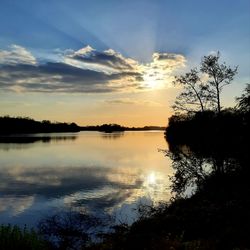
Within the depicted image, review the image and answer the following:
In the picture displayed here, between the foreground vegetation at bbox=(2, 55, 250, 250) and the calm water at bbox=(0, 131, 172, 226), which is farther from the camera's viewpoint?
the calm water at bbox=(0, 131, 172, 226)

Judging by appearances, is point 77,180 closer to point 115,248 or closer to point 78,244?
point 78,244

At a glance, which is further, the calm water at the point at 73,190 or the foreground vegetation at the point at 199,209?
the calm water at the point at 73,190

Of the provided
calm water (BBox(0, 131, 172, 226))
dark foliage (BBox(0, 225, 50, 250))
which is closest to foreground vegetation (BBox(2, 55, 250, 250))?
dark foliage (BBox(0, 225, 50, 250))

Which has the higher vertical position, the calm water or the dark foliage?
the dark foliage

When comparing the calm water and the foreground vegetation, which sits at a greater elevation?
the foreground vegetation

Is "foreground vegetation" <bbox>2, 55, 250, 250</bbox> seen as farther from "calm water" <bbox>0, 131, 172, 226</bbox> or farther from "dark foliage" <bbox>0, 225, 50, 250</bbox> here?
"calm water" <bbox>0, 131, 172, 226</bbox>

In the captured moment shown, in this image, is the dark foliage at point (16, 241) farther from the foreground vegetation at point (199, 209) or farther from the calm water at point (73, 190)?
the calm water at point (73, 190)

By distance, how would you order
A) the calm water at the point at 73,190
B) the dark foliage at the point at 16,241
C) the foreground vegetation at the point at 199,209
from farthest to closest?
the calm water at the point at 73,190 → the foreground vegetation at the point at 199,209 → the dark foliage at the point at 16,241

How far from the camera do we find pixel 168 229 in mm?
15812

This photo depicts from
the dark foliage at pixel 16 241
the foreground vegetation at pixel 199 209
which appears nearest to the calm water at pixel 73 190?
the foreground vegetation at pixel 199 209

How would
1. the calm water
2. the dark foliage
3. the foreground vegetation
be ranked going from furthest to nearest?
1. the calm water
2. the foreground vegetation
3. the dark foliage

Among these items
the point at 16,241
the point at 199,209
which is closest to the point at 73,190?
the point at 199,209

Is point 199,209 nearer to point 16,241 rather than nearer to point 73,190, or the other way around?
point 16,241

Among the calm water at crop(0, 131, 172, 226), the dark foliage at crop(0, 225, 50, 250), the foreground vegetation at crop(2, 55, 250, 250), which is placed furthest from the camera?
the calm water at crop(0, 131, 172, 226)
